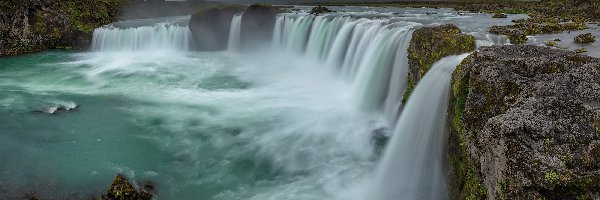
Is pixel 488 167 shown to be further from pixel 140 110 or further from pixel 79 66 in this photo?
pixel 79 66

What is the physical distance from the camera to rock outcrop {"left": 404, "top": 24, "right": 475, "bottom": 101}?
14.1 meters

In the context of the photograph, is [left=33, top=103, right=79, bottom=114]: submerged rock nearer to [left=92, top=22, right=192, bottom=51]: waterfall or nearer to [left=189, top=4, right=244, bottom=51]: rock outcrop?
[left=92, top=22, right=192, bottom=51]: waterfall

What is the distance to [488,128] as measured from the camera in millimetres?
6500

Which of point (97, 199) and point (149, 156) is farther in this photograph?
point (149, 156)

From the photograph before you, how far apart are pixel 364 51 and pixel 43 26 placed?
29.4m

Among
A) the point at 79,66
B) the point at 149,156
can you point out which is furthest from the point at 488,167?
the point at 79,66

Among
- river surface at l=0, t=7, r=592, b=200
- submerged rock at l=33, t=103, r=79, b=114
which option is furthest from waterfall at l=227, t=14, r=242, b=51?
submerged rock at l=33, t=103, r=79, b=114

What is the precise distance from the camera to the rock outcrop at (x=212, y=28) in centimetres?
3812

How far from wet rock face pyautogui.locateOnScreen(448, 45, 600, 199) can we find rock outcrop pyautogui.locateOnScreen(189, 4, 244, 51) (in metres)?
31.7

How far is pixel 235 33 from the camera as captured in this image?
38062 mm

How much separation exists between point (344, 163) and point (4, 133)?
13.1m

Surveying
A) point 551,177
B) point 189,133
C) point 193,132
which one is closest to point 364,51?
point 193,132

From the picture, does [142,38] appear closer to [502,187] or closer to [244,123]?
[244,123]

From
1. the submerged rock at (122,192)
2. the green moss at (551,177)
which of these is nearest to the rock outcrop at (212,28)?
the submerged rock at (122,192)
